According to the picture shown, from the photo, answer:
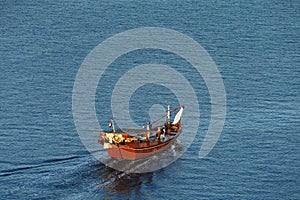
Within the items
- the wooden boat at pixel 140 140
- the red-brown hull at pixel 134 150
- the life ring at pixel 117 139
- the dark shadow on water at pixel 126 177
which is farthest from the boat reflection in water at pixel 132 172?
the life ring at pixel 117 139

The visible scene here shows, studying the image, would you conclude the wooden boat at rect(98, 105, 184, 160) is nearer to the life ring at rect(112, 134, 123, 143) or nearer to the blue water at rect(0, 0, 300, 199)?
the life ring at rect(112, 134, 123, 143)

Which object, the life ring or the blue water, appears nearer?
the blue water

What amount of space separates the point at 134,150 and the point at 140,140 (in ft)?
13.2

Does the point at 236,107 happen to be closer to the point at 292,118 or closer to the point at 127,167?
the point at 292,118

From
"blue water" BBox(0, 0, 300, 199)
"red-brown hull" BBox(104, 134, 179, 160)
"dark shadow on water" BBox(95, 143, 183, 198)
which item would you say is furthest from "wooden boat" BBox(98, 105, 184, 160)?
"blue water" BBox(0, 0, 300, 199)

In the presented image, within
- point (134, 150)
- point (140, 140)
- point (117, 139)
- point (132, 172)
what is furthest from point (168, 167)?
point (117, 139)

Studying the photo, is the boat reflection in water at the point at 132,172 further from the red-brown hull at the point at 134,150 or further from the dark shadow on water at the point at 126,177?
the red-brown hull at the point at 134,150

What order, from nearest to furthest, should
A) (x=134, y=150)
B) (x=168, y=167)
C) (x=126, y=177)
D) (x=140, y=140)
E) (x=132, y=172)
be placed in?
1. (x=126, y=177)
2. (x=132, y=172)
3. (x=134, y=150)
4. (x=168, y=167)
5. (x=140, y=140)

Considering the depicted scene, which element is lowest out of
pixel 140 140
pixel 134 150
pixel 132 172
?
pixel 132 172

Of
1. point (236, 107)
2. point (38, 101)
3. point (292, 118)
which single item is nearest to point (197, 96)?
point (236, 107)

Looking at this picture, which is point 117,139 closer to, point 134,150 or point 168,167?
point 134,150

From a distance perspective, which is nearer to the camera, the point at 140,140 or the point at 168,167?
the point at 168,167

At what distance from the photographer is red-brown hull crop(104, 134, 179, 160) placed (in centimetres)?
15312

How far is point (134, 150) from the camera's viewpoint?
155 metres
